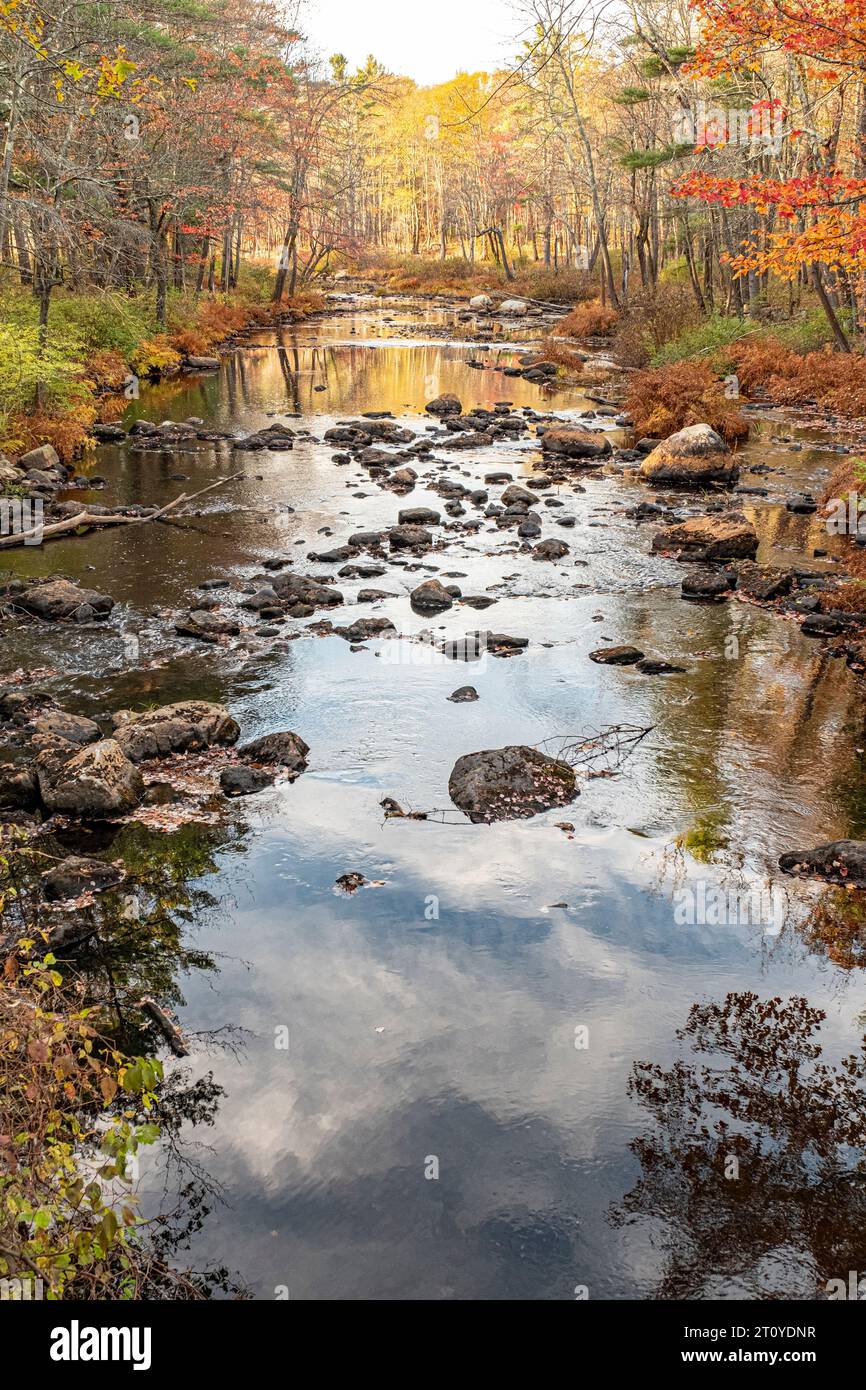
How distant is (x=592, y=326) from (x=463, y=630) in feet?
119

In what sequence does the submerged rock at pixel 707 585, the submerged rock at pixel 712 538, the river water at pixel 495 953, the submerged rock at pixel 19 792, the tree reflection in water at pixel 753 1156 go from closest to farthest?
1. the tree reflection in water at pixel 753 1156
2. the river water at pixel 495 953
3. the submerged rock at pixel 19 792
4. the submerged rock at pixel 707 585
5. the submerged rock at pixel 712 538

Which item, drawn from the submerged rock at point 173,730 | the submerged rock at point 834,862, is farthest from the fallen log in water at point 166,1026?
the submerged rock at point 834,862

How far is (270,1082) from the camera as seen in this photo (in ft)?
21.9

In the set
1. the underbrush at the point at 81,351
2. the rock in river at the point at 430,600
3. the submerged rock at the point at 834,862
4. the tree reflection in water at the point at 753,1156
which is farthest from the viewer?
the underbrush at the point at 81,351

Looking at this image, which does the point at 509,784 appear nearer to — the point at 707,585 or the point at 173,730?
the point at 173,730

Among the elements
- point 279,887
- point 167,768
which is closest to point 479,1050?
point 279,887

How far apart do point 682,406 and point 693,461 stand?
4.48 meters

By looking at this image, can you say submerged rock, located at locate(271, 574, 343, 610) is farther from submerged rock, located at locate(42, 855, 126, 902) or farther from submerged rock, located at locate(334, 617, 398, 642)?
submerged rock, located at locate(42, 855, 126, 902)

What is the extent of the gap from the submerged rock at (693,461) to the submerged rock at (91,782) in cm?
1617

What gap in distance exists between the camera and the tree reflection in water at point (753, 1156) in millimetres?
5414

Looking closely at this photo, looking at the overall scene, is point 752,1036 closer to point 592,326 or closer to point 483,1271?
point 483,1271

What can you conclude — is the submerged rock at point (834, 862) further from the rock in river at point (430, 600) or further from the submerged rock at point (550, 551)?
the submerged rock at point (550, 551)

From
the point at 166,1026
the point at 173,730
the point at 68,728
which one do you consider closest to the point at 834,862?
the point at 166,1026

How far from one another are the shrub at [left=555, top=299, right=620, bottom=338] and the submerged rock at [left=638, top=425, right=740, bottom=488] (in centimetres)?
2450
